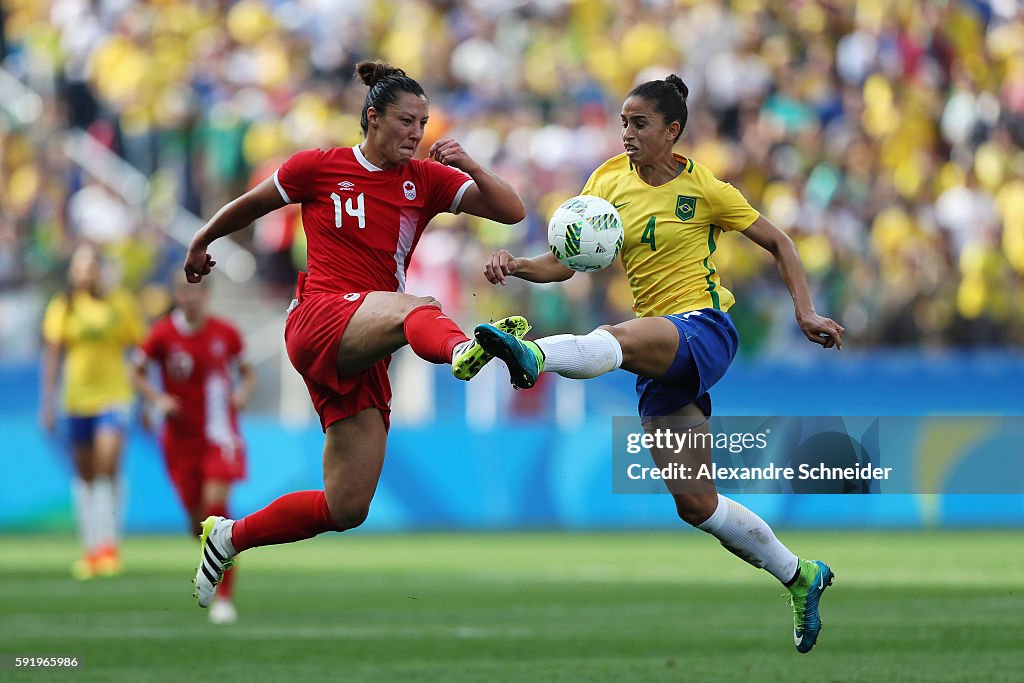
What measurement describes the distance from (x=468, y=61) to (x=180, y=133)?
3.82m

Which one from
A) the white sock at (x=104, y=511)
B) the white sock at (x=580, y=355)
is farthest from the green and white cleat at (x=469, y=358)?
the white sock at (x=104, y=511)

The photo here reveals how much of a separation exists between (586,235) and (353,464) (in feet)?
5.04

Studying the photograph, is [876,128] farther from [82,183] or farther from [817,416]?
[82,183]

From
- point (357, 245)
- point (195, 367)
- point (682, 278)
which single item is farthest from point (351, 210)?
point (195, 367)

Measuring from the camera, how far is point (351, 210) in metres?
7.84

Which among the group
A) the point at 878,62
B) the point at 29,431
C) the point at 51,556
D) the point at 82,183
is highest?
the point at 878,62

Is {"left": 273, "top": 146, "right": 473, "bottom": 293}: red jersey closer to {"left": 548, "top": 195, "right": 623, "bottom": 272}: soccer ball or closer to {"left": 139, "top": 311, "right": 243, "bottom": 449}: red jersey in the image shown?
{"left": 548, "top": 195, "right": 623, "bottom": 272}: soccer ball

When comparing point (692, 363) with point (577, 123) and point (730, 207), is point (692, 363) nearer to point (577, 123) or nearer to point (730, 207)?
point (730, 207)

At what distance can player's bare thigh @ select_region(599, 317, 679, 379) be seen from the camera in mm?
7750

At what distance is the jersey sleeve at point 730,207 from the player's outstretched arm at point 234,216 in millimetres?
2081

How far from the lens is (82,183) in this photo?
20.0 m

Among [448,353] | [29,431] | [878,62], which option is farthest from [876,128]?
[448,353]

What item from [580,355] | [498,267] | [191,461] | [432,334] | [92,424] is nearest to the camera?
[432,334]

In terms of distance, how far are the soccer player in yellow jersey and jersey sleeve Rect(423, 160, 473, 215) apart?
426mm
